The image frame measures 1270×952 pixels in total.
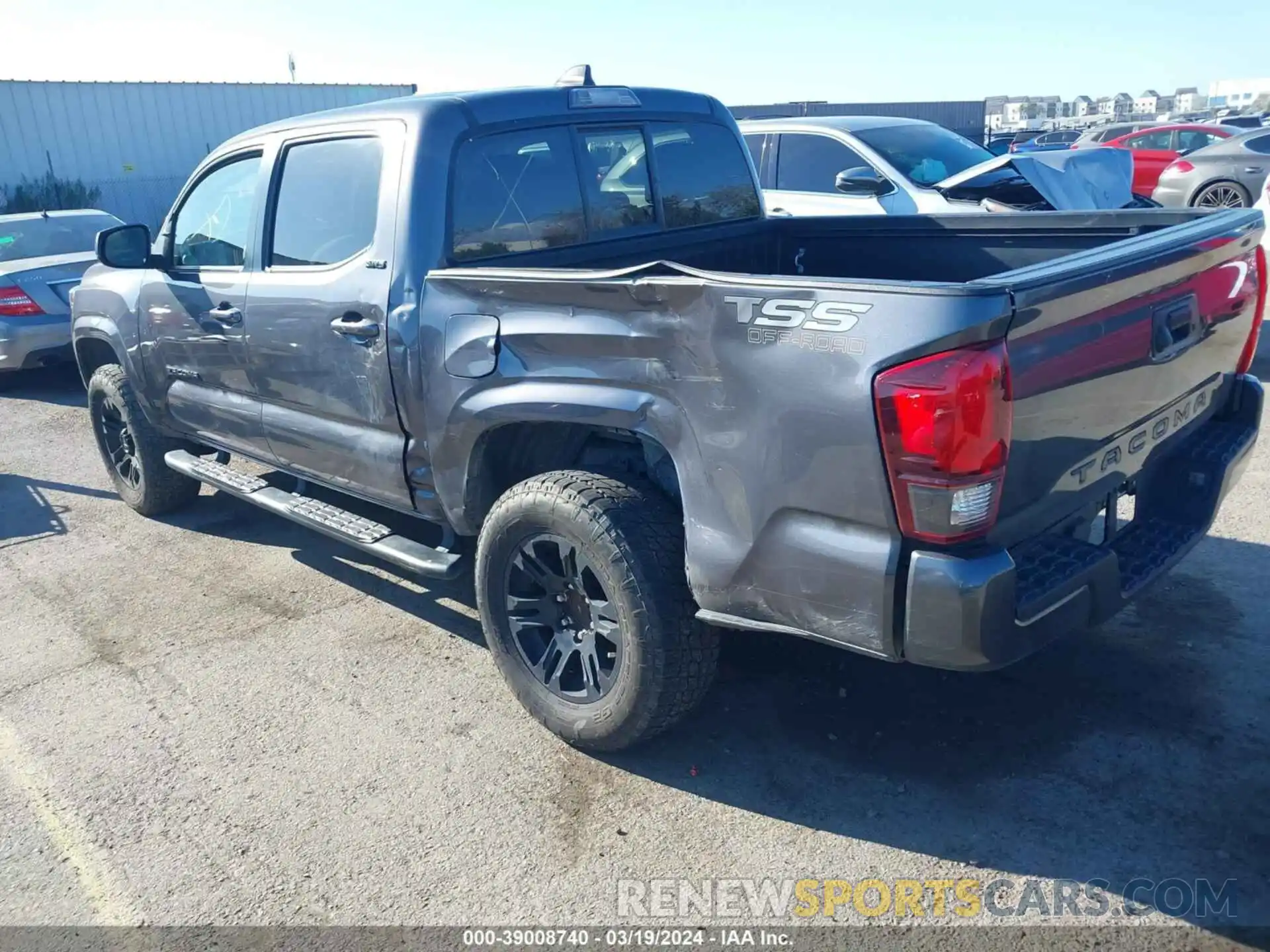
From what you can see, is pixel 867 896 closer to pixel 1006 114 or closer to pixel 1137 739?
pixel 1137 739

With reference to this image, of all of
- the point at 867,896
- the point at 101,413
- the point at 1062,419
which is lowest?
the point at 867,896

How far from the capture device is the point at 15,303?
9.11 m

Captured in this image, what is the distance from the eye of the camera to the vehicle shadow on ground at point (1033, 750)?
2836 millimetres

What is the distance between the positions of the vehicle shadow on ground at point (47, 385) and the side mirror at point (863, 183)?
675 centimetres

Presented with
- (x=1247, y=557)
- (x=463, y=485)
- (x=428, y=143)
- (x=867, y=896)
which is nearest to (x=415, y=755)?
(x=463, y=485)

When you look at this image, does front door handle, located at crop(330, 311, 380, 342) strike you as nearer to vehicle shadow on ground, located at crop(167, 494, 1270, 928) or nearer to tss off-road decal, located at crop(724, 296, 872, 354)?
tss off-road decal, located at crop(724, 296, 872, 354)

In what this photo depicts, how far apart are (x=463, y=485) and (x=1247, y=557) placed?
3.36 metres

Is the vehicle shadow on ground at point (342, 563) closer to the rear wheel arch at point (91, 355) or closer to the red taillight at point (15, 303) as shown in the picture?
the rear wheel arch at point (91, 355)

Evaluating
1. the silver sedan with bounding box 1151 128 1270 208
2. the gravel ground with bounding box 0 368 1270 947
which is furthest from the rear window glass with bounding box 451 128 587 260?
the silver sedan with bounding box 1151 128 1270 208

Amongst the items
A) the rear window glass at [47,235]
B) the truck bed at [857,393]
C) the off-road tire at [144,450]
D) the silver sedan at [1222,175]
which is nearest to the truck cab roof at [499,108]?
the truck bed at [857,393]

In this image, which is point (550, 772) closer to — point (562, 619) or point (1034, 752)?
point (562, 619)

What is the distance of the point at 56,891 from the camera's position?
2936 mm

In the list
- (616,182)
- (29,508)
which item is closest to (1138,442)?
(616,182)

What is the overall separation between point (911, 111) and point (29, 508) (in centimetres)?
2285
